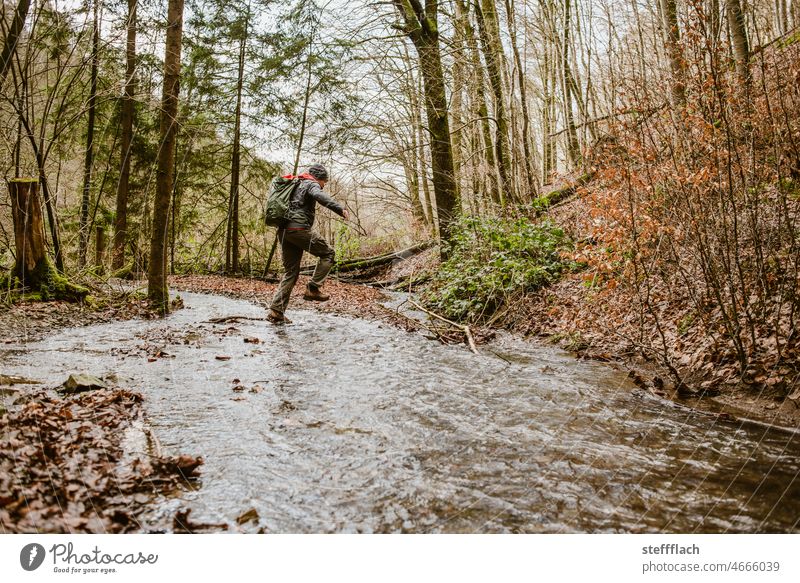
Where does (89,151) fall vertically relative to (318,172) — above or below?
above

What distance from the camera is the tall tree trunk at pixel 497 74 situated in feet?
38.3

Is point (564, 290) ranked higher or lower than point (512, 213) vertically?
lower

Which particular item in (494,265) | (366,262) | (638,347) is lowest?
(638,347)

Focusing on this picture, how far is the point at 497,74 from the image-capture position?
40.4ft

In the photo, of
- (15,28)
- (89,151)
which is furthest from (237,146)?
(15,28)

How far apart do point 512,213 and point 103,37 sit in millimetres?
8785

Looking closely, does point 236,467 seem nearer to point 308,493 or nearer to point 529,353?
point 308,493

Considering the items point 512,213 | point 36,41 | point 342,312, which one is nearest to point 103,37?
point 36,41

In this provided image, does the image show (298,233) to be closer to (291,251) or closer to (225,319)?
(291,251)

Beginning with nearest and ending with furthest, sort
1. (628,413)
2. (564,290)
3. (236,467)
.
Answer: (236,467) → (628,413) → (564,290)

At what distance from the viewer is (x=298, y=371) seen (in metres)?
4.99

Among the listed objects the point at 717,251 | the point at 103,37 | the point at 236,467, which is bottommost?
the point at 236,467

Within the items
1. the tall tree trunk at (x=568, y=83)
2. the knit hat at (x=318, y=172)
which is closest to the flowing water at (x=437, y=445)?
the knit hat at (x=318, y=172)
